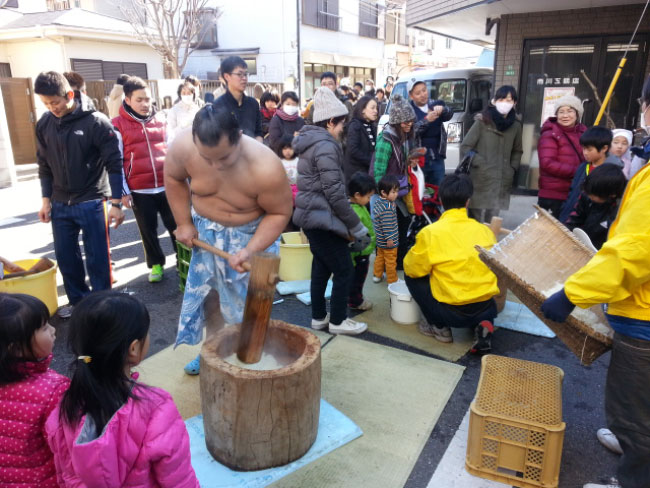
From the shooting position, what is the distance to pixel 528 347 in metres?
3.79

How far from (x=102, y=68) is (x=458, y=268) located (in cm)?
1652

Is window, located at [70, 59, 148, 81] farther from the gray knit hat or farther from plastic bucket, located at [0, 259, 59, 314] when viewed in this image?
the gray knit hat

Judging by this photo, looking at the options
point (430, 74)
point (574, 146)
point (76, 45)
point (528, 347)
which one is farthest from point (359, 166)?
point (76, 45)

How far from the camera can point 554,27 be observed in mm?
7180

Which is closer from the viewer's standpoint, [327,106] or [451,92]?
[327,106]

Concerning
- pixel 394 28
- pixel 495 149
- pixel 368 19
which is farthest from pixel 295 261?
pixel 394 28

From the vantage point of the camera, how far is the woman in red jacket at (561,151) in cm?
502

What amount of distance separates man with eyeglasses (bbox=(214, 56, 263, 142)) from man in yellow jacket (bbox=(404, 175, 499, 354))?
2034 mm

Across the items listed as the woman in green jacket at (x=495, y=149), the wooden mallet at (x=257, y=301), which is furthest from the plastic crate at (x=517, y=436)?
the woman in green jacket at (x=495, y=149)

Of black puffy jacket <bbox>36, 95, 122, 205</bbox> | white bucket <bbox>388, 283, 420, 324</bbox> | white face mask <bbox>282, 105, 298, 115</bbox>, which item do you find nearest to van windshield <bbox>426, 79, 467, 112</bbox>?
white face mask <bbox>282, 105, 298, 115</bbox>

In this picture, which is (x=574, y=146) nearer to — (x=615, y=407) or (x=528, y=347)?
(x=528, y=347)

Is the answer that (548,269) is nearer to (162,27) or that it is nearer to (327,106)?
(327,106)

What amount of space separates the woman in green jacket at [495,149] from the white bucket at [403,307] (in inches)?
84.6

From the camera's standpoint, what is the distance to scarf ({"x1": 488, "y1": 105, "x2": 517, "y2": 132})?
18.0 feet
